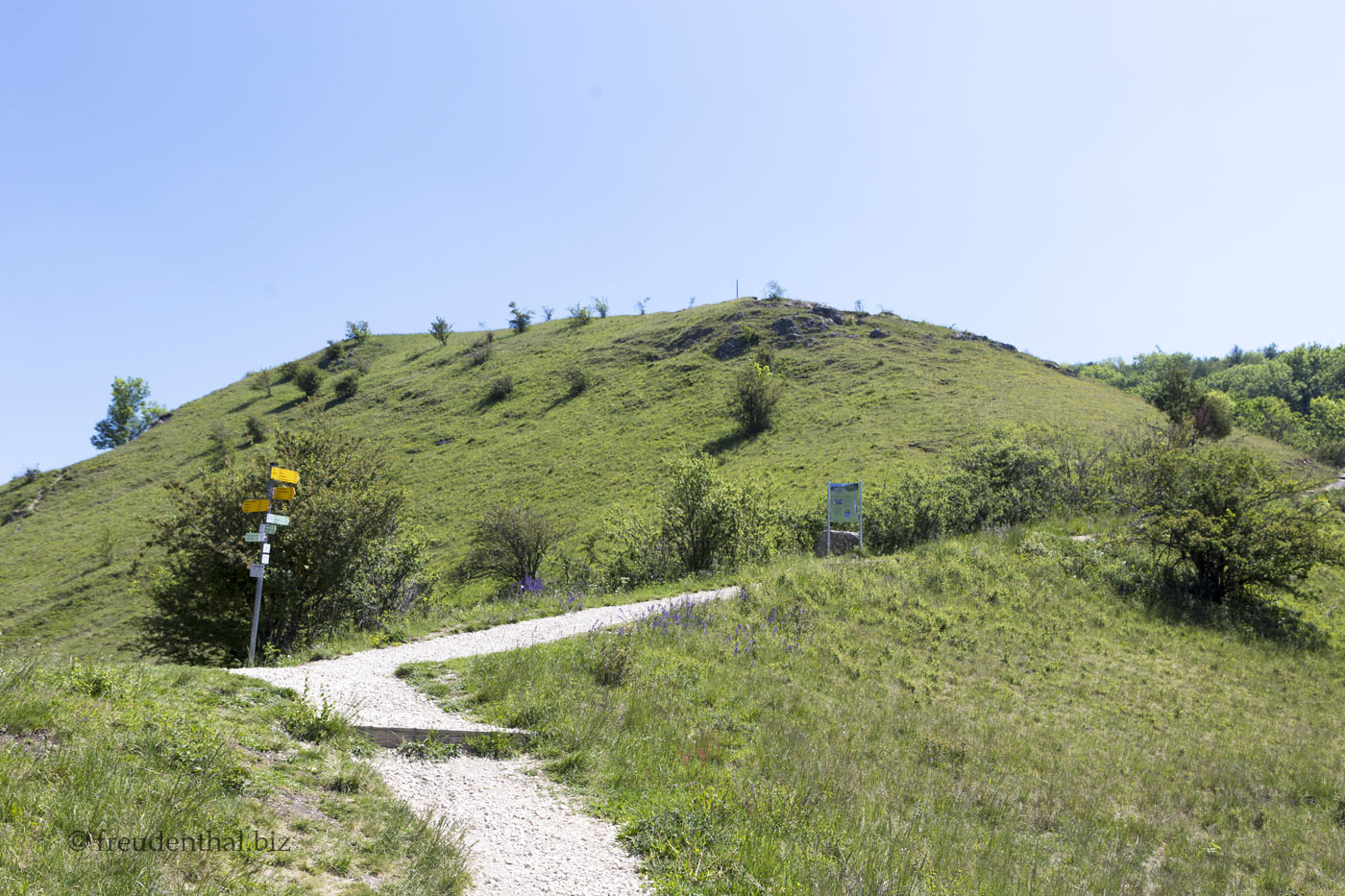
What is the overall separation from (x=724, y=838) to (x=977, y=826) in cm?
362

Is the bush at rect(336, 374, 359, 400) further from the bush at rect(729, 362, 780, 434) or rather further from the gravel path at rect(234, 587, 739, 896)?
the gravel path at rect(234, 587, 739, 896)

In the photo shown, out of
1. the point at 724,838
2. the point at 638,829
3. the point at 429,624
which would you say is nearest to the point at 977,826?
the point at 724,838

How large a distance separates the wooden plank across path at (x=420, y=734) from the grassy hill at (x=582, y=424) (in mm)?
24543

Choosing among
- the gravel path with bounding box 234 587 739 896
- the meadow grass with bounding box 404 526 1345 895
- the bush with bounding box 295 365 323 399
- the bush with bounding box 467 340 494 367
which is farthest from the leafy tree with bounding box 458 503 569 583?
the bush with bounding box 295 365 323 399

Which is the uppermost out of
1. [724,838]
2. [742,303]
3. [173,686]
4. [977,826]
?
[742,303]

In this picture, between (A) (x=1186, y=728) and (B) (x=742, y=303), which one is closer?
(A) (x=1186, y=728)

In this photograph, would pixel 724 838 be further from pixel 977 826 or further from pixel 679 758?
pixel 977 826

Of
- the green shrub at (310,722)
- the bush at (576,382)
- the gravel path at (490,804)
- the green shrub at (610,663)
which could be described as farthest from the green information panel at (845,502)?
the bush at (576,382)

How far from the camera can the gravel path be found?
15.3 feet

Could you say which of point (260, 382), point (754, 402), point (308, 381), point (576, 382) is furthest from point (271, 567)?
point (260, 382)

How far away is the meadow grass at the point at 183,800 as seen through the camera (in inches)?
131

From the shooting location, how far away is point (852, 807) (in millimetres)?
6664

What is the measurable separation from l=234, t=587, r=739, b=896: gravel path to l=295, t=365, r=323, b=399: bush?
7896 centimetres

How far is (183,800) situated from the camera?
158 inches
